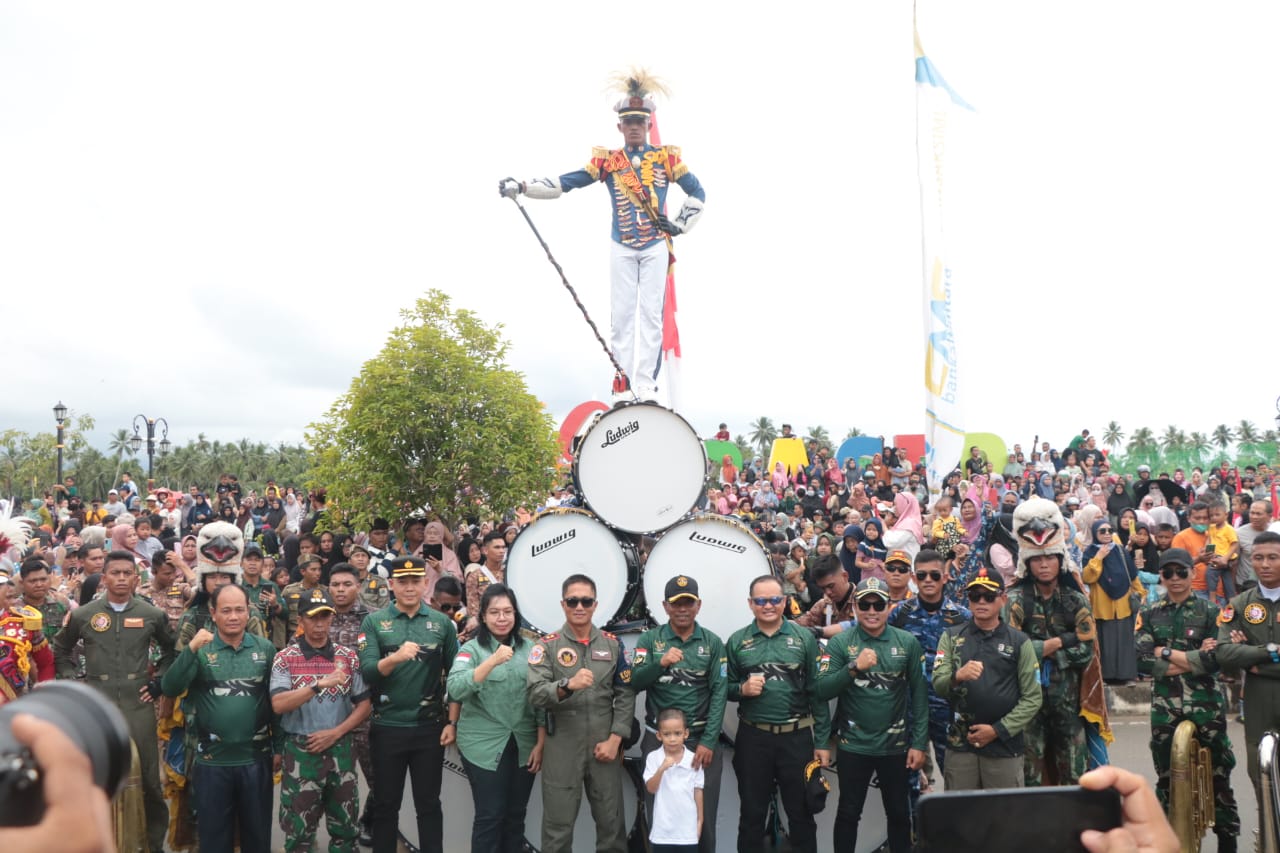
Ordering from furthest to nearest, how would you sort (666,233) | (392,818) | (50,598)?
(666,233) < (50,598) < (392,818)

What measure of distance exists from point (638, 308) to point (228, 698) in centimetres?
449

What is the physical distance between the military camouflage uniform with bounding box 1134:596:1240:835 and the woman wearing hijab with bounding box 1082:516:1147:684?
0.26 meters

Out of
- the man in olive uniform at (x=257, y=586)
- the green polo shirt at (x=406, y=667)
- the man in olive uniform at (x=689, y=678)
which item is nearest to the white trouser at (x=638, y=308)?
the man in olive uniform at (x=689, y=678)

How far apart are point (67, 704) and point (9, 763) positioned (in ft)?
0.28

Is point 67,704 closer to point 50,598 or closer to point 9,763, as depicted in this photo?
point 9,763

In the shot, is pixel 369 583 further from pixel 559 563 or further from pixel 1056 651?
pixel 1056 651

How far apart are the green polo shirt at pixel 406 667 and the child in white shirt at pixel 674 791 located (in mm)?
1458

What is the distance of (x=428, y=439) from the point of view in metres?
10.8

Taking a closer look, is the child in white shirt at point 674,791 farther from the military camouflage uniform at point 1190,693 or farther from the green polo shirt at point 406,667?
the military camouflage uniform at point 1190,693

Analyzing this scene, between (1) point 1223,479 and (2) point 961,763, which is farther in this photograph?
(1) point 1223,479

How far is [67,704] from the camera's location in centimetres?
116

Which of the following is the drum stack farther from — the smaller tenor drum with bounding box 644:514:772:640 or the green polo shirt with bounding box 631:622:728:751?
the green polo shirt with bounding box 631:622:728:751

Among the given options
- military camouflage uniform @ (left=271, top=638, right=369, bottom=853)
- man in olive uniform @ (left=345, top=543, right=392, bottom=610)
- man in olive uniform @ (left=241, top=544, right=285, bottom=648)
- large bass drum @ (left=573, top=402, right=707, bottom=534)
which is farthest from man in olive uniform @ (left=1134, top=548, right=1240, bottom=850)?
man in olive uniform @ (left=241, top=544, right=285, bottom=648)

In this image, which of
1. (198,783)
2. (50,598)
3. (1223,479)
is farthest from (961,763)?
(1223,479)
